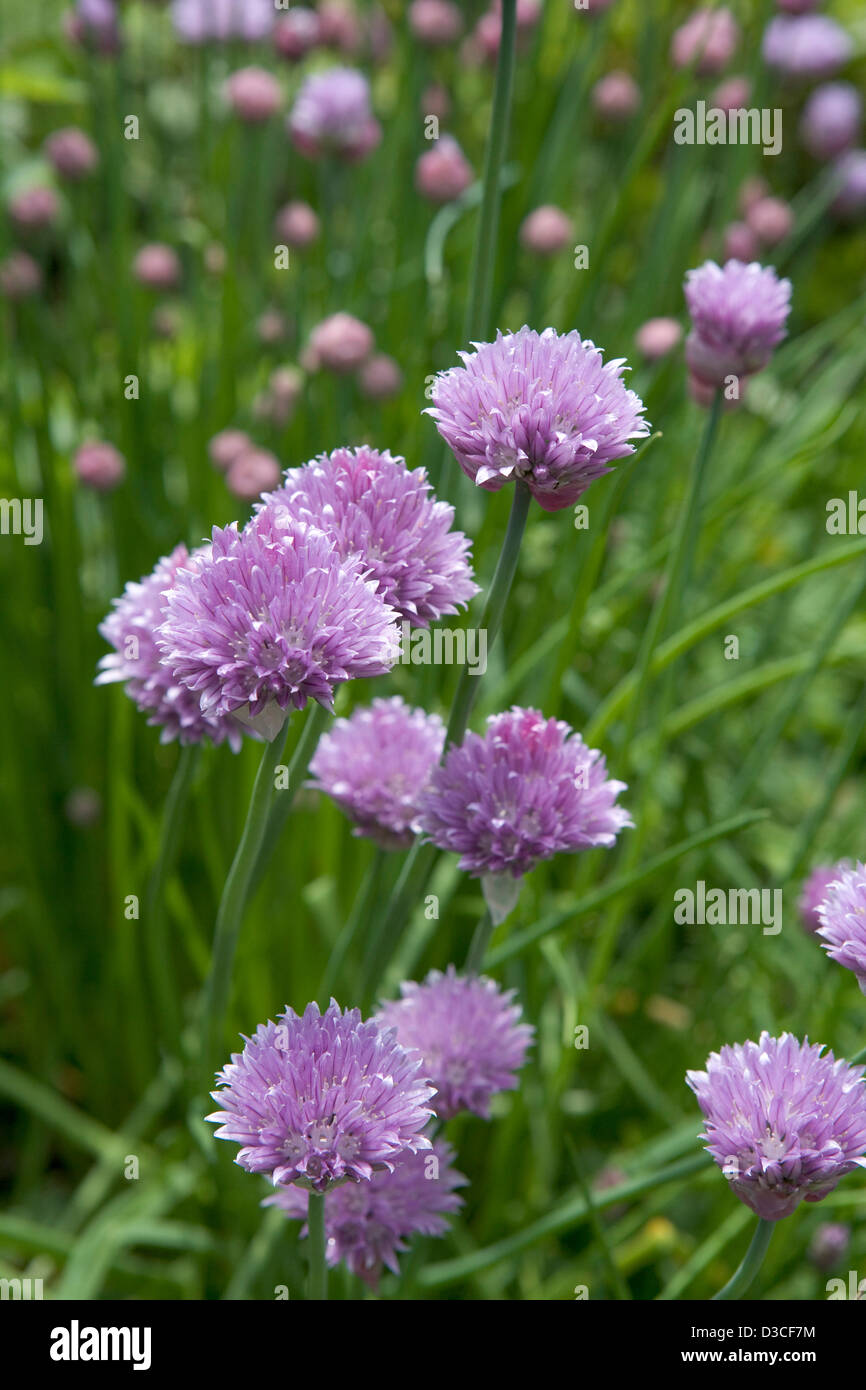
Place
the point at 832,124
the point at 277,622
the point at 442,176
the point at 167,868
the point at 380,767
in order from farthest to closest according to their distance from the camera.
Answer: the point at 832,124 < the point at 442,176 < the point at 167,868 < the point at 380,767 < the point at 277,622

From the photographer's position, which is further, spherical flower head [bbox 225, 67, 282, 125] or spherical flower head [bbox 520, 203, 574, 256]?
spherical flower head [bbox 225, 67, 282, 125]

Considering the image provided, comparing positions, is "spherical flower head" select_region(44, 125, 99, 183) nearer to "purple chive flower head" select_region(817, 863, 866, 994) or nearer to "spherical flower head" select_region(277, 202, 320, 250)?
"spherical flower head" select_region(277, 202, 320, 250)

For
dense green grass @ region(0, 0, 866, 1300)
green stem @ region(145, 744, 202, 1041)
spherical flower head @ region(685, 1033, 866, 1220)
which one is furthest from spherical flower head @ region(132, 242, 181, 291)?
spherical flower head @ region(685, 1033, 866, 1220)

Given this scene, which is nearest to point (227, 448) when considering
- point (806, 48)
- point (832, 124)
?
point (832, 124)

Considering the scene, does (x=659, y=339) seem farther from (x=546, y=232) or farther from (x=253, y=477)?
(x=253, y=477)

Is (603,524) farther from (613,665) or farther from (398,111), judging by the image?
(398,111)

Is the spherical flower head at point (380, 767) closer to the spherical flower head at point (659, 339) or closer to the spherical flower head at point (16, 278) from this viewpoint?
the spherical flower head at point (659, 339)
